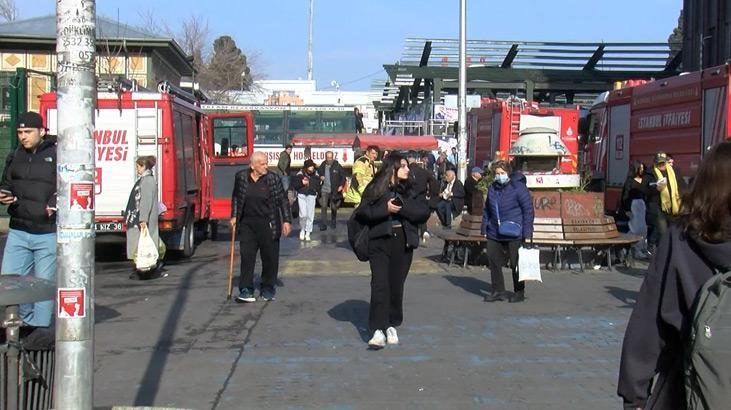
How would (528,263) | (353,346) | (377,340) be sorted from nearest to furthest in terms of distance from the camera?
1. (377,340)
2. (353,346)
3. (528,263)

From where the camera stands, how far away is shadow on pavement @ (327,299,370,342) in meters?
9.10

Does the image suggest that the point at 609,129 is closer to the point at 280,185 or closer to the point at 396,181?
the point at 280,185

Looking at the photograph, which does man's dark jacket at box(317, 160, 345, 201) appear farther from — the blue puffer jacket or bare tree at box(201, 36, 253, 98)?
bare tree at box(201, 36, 253, 98)

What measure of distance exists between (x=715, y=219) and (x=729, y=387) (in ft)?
1.88

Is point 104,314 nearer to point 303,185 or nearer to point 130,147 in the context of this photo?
point 130,147

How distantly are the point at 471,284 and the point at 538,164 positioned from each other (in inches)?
146

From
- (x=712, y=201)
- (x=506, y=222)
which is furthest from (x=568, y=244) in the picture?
(x=712, y=201)

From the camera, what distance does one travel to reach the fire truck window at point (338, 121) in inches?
1176

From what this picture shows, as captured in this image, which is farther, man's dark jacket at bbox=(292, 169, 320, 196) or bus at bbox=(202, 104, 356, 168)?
bus at bbox=(202, 104, 356, 168)

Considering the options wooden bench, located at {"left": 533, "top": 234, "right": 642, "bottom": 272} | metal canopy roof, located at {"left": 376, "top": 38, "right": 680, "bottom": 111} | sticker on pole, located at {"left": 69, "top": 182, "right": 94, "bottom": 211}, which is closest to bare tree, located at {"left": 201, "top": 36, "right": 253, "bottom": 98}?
metal canopy roof, located at {"left": 376, "top": 38, "right": 680, "bottom": 111}

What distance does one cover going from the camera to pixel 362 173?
14.6m

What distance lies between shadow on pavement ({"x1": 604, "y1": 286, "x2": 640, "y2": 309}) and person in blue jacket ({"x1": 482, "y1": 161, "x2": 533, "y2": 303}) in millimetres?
1209

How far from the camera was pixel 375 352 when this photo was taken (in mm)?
8016

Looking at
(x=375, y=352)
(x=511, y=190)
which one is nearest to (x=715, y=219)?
(x=375, y=352)
